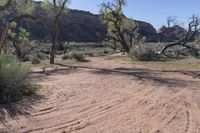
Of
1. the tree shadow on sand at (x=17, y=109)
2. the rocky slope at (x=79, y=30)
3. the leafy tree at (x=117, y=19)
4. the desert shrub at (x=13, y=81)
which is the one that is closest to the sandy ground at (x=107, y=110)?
the tree shadow on sand at (x=17, y=109)

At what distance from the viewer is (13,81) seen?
11508 mm

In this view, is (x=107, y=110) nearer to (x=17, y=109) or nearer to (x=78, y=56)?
(x=17, y=109)

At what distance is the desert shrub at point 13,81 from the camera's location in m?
11.2

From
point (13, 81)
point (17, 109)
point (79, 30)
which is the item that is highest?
point (79, 30)

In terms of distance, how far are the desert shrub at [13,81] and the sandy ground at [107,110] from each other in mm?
419

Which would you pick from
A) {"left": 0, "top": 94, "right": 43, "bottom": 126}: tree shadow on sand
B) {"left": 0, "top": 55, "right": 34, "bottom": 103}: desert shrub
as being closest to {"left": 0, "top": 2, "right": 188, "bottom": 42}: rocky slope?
{"left": 0, "top": 55, "right": 34, "bottom": 103}: desert shrub

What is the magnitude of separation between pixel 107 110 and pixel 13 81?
9.08 ft

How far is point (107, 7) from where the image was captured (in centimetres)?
4728

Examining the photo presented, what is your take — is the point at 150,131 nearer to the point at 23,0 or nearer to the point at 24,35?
the point at 23,0

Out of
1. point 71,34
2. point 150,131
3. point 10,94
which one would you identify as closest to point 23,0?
point 10,94

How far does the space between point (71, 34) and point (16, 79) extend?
93230 millimetres

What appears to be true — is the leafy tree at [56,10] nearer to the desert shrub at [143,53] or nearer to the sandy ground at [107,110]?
the desert shrub at [143,53]

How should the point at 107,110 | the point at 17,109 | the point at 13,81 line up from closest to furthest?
1. the point at 17,109
2. the point at 107,110
3. the point at 13,81

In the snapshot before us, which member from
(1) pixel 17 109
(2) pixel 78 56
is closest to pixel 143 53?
(2) pixel 78 56
